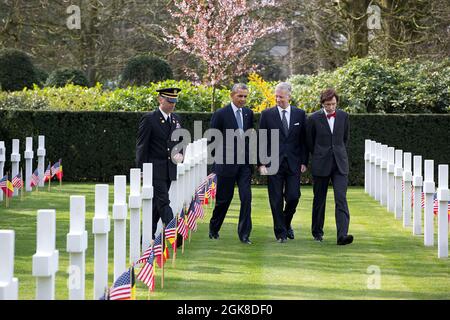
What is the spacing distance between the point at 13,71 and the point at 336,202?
2202 centimetres

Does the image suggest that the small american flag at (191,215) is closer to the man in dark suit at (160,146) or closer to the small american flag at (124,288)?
the man in dark suit at (160,146)

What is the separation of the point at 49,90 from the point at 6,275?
22.8 metres

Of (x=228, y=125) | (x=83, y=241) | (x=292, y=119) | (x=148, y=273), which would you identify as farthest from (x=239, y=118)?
(x=83, y=241)

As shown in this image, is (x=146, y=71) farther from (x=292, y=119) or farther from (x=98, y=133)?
(x=292, y=119)

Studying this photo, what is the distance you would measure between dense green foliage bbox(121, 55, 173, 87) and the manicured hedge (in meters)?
7.91

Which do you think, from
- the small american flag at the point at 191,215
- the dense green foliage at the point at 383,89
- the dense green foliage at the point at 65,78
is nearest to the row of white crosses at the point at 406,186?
the small american flag at the point at 191,215

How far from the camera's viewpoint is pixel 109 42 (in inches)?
1769

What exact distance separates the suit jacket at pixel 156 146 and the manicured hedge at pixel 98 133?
38.2 feet

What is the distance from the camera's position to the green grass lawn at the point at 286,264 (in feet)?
35.3

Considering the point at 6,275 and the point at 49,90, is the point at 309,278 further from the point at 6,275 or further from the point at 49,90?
the point at 49,90

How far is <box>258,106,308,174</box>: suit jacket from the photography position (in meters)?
14.5

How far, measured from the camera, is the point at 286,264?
1274 centimetres

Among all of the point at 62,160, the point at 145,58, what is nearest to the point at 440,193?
the point at 62,160
